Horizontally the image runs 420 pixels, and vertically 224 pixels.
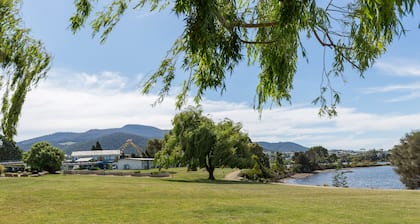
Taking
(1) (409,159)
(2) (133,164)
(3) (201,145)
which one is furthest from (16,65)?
(2) (133,164)

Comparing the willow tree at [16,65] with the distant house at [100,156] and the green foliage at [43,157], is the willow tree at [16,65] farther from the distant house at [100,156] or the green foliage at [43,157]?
the distant house at [100,156]

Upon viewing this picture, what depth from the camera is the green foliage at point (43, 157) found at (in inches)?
1639

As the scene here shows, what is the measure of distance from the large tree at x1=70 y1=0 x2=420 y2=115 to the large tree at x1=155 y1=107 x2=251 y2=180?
2571 cm

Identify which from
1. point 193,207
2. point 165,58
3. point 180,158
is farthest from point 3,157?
point 165,58

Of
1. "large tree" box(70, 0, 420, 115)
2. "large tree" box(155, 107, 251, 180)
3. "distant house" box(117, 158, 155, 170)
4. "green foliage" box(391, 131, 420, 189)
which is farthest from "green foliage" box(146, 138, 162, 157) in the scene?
"large tree" box(70, 0, 420, 115)

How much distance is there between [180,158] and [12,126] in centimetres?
Answer: 2184

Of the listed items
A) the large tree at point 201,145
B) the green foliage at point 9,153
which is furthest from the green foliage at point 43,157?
the green foliage at point 9,153

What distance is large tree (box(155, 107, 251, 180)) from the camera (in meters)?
30.5

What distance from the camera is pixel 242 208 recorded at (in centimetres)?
1141

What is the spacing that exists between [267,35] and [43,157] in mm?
42357

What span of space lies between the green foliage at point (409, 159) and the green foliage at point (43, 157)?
35993 mm

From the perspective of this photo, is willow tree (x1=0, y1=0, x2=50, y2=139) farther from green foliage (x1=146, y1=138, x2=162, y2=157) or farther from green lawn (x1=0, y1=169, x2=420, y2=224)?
green foliage (x1=146, y1=138, x2=162, y2=157)

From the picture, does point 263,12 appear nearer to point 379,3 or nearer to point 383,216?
point 379,3

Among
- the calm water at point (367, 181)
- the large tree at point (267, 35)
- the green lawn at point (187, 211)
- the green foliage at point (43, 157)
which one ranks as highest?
the large tree at point (267, 35)
